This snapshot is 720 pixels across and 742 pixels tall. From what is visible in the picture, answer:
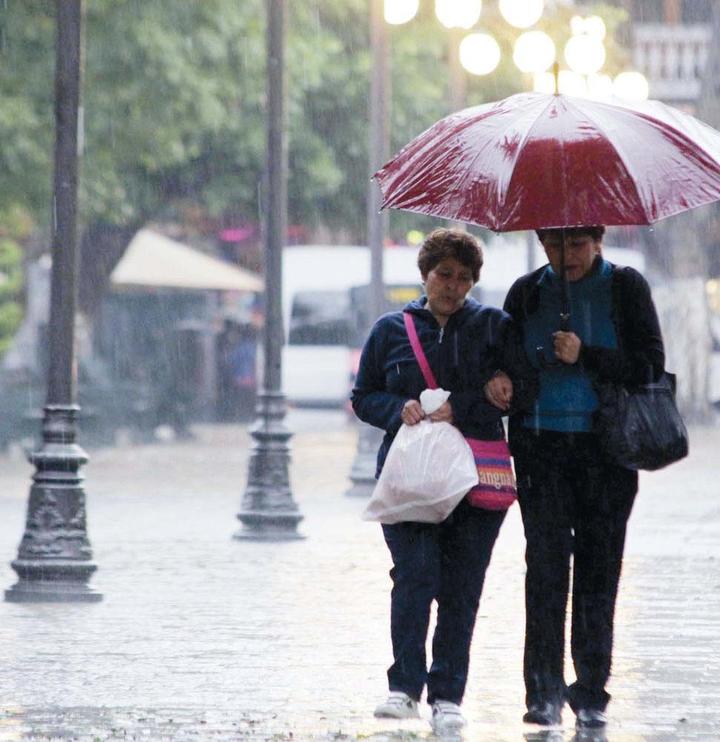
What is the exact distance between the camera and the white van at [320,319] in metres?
37.8

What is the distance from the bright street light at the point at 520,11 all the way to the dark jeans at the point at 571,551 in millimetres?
14910

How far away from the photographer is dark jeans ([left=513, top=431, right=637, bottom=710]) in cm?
684

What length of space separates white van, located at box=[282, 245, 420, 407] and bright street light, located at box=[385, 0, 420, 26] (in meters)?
19.0

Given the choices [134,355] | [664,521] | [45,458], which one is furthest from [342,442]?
[45,458]

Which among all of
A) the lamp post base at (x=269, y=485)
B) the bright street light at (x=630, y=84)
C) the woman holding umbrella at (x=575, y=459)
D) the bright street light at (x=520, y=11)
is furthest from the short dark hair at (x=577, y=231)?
the bright street light at (x=630, y=84)

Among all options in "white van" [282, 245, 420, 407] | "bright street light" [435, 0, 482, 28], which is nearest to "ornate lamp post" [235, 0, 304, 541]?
"bright street light" [435, 0, 482, 28]

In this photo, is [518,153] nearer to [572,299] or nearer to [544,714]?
[572,299]

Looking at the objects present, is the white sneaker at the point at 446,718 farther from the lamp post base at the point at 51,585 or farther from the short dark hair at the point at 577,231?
the lamp post base at the point at 51,585

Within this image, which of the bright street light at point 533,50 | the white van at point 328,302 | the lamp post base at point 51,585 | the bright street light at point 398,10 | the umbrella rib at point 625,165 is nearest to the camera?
the umbrella rib at point 625,165

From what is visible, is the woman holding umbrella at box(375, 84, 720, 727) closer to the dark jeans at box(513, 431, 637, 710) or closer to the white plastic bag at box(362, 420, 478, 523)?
the dark jeans at box(513, 431, 637, 710)

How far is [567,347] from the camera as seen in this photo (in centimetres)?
676

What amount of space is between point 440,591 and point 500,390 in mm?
757

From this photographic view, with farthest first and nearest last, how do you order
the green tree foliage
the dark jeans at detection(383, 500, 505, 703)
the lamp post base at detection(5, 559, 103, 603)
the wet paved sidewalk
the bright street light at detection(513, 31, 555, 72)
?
the green tree foliage → the bright street light at detection(513, 31, 555, 72) → the lamp post base at detection(5, 559, 103, 603) → the wet paved sidewalk → the dark jeans at detection(383, 500, 505, 703)

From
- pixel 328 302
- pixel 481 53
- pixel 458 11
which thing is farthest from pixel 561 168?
pixel 328 302
